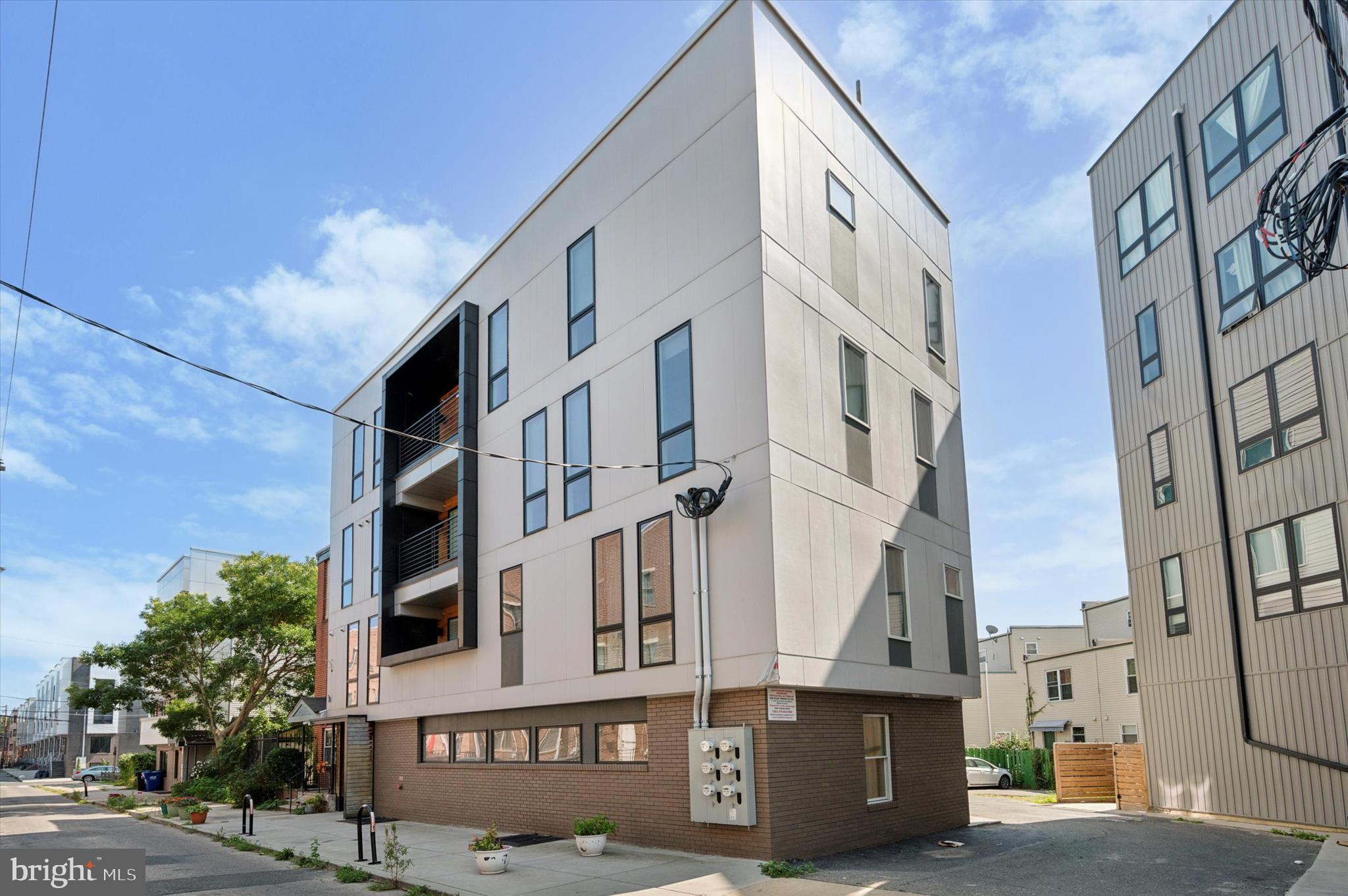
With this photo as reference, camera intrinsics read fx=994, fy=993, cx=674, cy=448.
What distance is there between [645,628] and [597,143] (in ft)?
30.8

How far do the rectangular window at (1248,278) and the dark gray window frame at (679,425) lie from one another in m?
10.4

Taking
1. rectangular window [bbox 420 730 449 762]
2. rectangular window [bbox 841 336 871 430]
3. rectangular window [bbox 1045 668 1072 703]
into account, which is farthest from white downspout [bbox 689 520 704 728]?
rectangular window [bbox 1045 668 1072 703]

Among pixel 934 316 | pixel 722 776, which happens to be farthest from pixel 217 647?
pixel 722 776

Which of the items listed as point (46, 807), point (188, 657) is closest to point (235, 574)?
point (188, 657)

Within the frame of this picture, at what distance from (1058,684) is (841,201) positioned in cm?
2851

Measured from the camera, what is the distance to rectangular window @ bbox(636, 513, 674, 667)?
15.5m

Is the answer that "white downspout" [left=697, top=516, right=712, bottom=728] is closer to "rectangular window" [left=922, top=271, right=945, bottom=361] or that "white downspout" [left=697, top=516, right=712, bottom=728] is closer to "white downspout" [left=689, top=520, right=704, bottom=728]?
"white downspout" [left=689, top=520, right=704, bottom=728]

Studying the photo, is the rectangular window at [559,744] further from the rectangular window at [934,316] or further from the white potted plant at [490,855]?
the rectangular window at [934,316]

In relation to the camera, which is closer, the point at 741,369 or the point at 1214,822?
the point at 741,369

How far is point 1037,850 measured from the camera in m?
14.4

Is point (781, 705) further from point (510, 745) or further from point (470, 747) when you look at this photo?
point (470, 747)

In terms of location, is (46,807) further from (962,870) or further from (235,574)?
(962,870)

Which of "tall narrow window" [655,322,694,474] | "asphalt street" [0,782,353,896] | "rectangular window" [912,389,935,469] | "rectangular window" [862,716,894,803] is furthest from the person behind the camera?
"rectangular window" [912,389,935,469]

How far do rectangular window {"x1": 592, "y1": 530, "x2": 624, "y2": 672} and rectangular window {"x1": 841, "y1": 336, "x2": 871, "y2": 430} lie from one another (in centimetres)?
446
